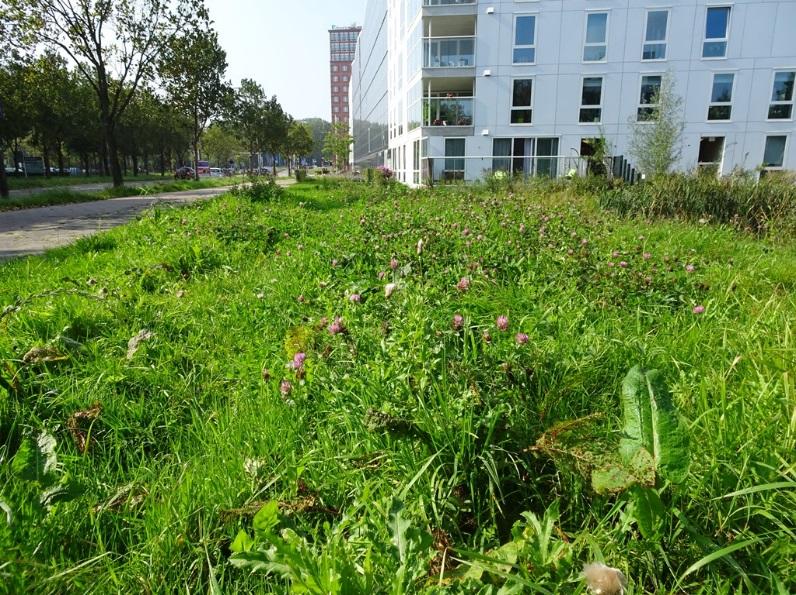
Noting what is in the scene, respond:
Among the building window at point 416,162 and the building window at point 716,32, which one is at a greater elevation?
the building window at point 716,32

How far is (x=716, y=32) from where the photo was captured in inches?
1040

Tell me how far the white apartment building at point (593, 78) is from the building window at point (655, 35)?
0.05 meters

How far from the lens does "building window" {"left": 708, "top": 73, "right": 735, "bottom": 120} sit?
2680cm

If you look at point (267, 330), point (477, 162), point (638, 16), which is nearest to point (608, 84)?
point (638, 16)

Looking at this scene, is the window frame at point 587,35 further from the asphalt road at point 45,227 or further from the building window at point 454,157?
the asphalt road at point 45,227

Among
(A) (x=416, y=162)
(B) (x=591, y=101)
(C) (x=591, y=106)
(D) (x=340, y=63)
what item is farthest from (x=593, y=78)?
(D) (x=340, y=63)

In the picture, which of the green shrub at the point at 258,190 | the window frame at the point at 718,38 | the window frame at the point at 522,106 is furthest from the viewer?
the window frame at the point at 522,106

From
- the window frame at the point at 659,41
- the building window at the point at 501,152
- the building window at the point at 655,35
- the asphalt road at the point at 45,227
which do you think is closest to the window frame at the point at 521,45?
the building window at the point at 501,152

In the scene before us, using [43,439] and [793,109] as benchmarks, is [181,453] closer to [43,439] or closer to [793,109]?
[43,439]

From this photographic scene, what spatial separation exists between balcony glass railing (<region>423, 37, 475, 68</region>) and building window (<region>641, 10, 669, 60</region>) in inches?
366

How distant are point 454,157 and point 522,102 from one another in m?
4.91

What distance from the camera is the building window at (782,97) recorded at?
26.5 metres

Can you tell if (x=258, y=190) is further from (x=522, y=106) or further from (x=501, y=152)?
(x=522, y=106)

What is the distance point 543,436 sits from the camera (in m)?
1.75
